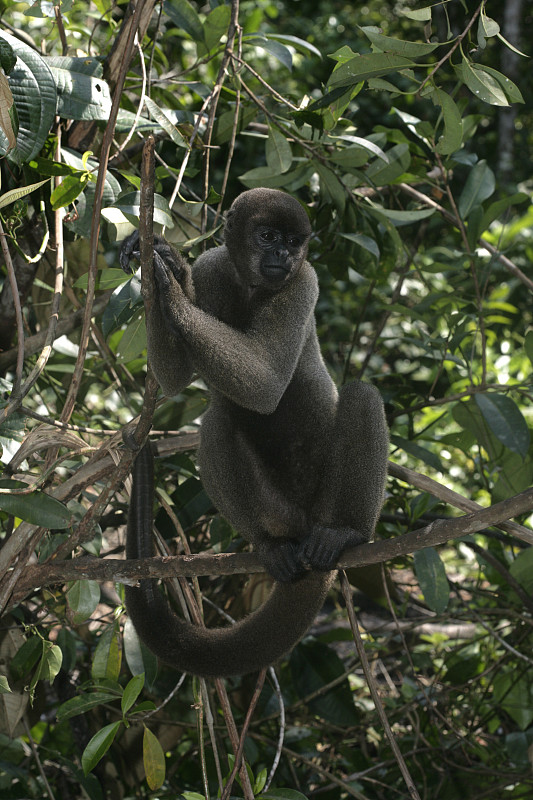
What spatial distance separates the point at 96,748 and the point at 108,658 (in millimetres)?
532

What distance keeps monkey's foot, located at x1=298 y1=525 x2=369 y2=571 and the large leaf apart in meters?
1.81

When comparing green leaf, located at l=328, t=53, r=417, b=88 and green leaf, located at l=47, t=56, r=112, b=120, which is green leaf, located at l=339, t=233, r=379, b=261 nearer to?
green leaf, located at l=328, t=53, r=417, b=88

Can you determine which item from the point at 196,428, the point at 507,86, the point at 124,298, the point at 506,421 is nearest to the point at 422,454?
the point at 506,421

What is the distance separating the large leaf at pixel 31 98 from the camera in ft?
9.05

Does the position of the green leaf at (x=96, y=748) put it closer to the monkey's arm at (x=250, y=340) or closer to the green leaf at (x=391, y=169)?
the monkey's arm at (x=250, y=340)

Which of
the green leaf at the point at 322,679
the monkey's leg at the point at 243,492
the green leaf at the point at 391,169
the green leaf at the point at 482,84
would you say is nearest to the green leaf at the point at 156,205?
the monkey's leg at the point at 243,492

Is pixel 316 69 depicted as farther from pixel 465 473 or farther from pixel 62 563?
pixel 62 563

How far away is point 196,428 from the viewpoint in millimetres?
4355

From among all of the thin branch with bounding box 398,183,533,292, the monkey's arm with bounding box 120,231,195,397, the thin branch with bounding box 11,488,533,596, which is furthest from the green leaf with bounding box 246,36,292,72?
the thin branch with bounding box 11,488,533,596

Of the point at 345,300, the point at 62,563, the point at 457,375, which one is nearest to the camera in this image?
the point at 62,563

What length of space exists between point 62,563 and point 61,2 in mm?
2175

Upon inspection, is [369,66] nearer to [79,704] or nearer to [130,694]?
[130,694]

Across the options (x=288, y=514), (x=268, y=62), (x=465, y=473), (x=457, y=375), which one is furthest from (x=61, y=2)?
(x=268, y=62)

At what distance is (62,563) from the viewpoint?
9.34ft
